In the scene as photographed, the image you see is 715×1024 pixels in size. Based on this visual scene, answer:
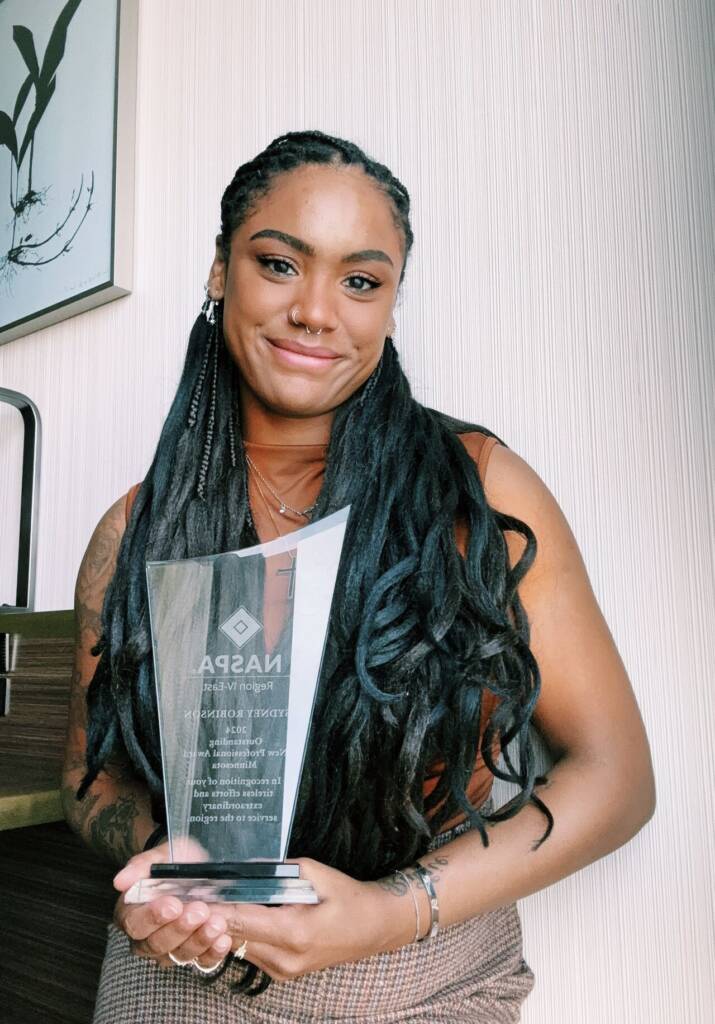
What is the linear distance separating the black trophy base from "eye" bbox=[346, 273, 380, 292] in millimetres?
484

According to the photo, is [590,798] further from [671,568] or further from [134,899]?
[134,899]

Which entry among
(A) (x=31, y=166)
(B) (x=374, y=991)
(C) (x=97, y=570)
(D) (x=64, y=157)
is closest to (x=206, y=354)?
(C) (x=97, y=570)

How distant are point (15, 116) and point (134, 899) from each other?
1.57 metres

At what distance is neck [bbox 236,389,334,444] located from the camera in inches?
33.6

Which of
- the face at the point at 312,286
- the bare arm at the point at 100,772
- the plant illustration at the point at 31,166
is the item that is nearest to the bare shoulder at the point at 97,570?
the bare arm at the point at 100,772

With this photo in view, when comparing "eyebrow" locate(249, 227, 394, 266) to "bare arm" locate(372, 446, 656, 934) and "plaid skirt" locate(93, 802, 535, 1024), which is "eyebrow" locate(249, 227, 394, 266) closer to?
"bare arm" locate(372, 446, 656, 934)

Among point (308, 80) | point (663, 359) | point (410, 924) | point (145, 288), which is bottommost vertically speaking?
point (410, 924)

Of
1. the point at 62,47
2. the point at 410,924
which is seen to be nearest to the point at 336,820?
the point at 410,924

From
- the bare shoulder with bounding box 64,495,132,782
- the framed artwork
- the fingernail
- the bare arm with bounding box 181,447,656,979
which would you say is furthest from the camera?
the framed artwork

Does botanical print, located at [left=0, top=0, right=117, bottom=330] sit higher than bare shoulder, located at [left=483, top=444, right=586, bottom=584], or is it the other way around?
botanical print, located at [left=0, top=0, right=117, bottom=330]

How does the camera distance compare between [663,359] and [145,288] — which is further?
[145,288]

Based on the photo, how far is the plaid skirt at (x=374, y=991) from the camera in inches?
27.1

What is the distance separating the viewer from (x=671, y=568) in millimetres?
846

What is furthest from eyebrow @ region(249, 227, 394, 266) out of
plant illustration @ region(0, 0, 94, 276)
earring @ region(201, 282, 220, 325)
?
plant illustration @ region(0, 0, 94, 276)
